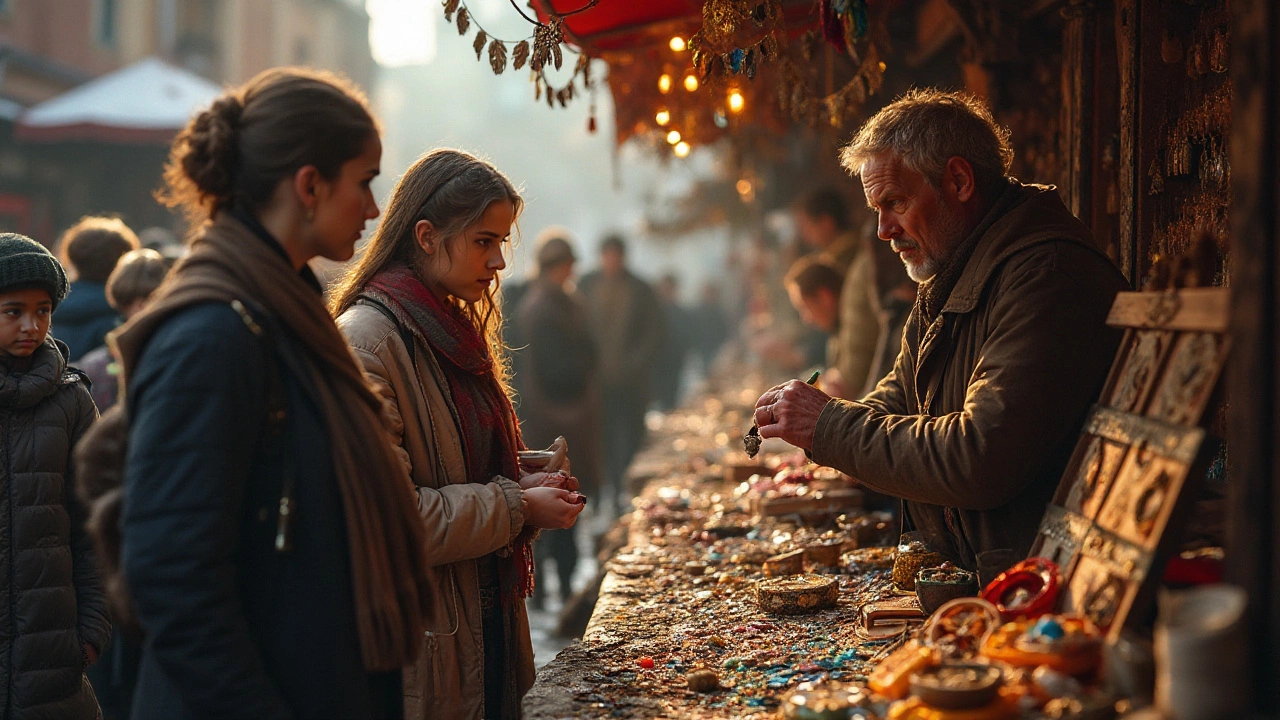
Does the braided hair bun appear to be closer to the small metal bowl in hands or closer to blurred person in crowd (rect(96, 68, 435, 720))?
Result: blurred person in crowd (rect(96, 68, 435, 720))

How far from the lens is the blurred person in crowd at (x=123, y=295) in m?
4.67

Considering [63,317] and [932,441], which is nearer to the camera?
[932,441]

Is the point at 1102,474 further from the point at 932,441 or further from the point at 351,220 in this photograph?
the point at 351,220

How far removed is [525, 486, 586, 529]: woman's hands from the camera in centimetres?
285

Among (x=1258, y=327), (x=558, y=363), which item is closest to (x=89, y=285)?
(x=558, y=363)

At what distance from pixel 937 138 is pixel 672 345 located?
1330cm

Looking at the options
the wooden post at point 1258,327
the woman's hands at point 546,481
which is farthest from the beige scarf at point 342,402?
the wooden post at point 1258,327

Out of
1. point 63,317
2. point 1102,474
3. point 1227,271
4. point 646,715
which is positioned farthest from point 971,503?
point 63,317

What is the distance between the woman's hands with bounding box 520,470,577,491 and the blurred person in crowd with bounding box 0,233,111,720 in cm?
151

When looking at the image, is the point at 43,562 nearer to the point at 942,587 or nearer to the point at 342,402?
the point at 342,402

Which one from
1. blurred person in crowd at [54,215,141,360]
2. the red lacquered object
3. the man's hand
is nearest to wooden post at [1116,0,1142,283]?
the man's hand

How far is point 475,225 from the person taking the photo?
2887mm

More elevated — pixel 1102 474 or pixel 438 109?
pixel 438 109

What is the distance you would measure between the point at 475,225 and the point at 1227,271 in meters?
2.16
